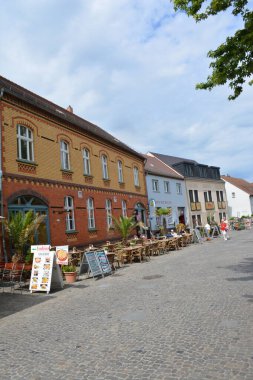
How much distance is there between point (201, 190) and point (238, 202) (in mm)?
15931

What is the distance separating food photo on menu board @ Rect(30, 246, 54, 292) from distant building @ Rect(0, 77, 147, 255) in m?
3.47

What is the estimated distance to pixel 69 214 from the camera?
18.0 m

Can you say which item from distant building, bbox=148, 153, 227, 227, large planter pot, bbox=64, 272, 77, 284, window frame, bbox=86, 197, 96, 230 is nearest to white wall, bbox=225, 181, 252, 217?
distant building, bbox=148, 153, 227, 227

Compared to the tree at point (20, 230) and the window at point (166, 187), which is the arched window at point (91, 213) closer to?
the tree at point (20, 230)

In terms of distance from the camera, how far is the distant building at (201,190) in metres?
38.7

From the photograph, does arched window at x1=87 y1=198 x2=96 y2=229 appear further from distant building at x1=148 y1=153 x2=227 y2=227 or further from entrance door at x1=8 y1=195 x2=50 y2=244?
distant building at x1=148 y1=153 x2=227 y2=227

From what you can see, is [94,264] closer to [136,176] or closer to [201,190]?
[136,176]

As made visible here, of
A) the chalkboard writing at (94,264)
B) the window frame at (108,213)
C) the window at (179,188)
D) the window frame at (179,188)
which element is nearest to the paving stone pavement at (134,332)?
the chalkboard writing at (94,264)

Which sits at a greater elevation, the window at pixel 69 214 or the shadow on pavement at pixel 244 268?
the window at pixel 69 214

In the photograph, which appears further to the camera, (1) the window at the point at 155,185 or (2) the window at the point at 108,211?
(1) the window at the point at 155,185

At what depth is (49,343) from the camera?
5.56 meters

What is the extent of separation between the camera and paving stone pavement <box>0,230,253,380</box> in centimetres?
432

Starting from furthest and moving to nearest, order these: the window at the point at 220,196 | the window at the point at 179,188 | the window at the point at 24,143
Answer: the window at the point at 220,196 < the window at the point at 179,188 < the window at the point at 24,143

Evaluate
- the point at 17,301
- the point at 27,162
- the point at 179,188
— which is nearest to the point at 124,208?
the point at 27,162
